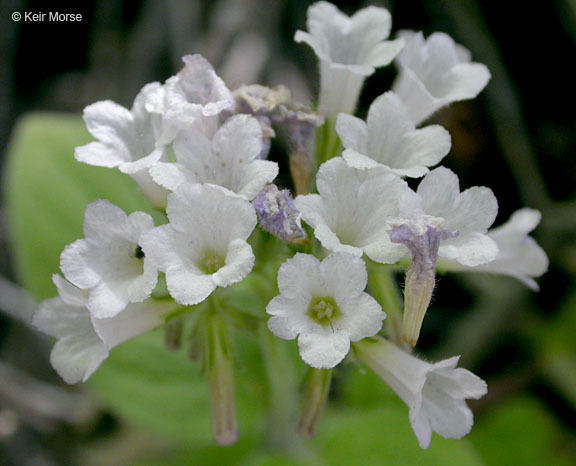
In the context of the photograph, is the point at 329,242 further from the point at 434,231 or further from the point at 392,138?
the point at 392,138

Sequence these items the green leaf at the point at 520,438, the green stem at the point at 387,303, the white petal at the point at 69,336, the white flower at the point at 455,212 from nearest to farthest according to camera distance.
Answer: the white flower at the point at 455,212 < the white petal at the point at 69,336 < the green stem at the point at 387,303 < the green leaf at the point at 520,438

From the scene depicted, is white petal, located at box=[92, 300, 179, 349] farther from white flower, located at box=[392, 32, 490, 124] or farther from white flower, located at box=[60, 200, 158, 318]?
white flower, located at box=[392, 32, 490, 124]

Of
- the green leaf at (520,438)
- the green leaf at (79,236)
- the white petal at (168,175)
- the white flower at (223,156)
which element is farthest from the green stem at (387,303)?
the green leaf at (520,438)

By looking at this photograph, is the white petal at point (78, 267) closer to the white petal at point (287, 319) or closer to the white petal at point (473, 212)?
the white petal at point (287, 319)

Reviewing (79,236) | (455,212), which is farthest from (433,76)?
(79,236)

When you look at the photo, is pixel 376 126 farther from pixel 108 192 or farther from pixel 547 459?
pixel 547 459
